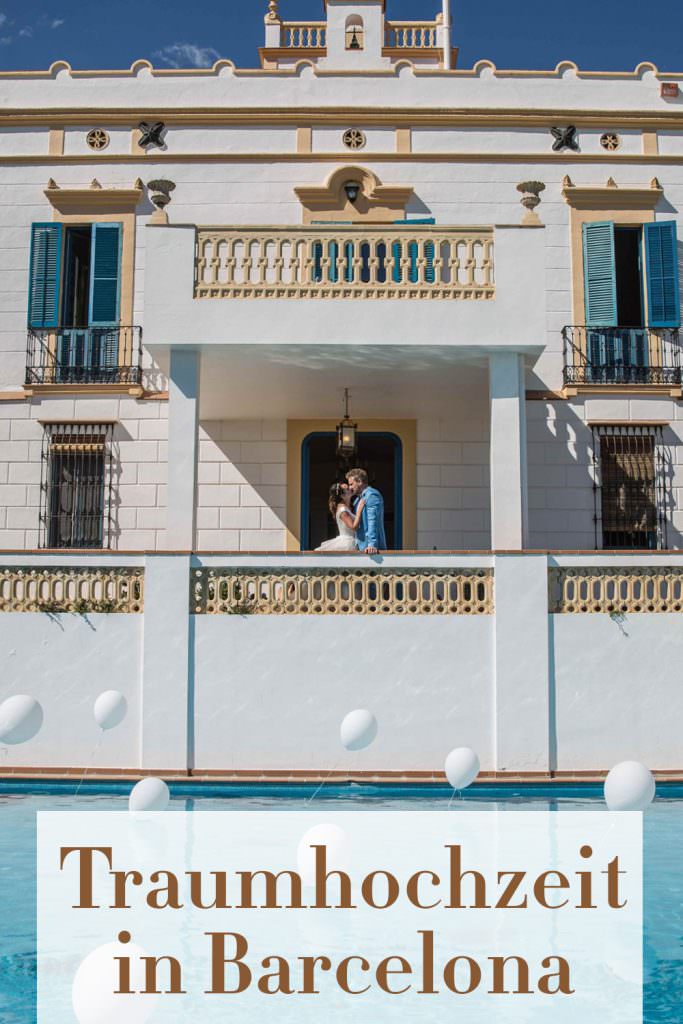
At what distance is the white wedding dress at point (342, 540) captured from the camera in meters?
11.9

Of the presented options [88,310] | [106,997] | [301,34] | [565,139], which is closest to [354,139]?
[565,139]

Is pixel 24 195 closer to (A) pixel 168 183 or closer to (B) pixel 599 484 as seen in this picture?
(A) pixel 168 183

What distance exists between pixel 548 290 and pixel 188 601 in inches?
282

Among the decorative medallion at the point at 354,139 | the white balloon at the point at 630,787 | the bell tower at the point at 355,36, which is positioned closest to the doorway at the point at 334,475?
the decorative medallion at the point at 354,139

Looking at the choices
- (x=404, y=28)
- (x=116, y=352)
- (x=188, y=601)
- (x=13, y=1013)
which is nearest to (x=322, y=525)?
(x=116, y=352)

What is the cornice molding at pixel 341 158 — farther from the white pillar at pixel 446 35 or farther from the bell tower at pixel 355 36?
the white pillar at pixel 446 35

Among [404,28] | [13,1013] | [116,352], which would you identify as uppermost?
[404,28]

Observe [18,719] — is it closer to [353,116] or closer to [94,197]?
[94,197]

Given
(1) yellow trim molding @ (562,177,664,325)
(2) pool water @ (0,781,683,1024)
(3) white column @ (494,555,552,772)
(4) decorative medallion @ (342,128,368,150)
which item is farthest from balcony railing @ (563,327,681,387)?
(2) pool water @ (0,781,683,1024)

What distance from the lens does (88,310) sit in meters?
15.2

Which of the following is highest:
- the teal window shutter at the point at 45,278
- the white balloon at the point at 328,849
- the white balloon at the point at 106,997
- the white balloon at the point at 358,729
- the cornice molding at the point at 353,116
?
the cornice molding at the point at 353,116

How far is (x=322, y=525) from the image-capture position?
55.3ft

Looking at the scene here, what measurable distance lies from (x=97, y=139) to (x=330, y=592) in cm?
815

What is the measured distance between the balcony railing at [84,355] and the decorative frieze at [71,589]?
4.18 metres
